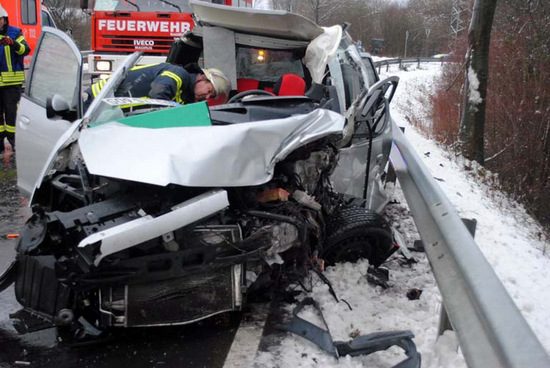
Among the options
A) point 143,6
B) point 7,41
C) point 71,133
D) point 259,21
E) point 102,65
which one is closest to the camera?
point 71,133

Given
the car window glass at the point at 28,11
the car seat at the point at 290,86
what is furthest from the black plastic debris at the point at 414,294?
the car window glass at the point at 28,11

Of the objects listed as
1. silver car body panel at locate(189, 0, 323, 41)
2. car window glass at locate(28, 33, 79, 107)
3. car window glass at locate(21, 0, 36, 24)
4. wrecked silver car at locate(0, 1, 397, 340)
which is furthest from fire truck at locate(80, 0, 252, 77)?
wrecked silver car at locate(0, 1, 397, 340)

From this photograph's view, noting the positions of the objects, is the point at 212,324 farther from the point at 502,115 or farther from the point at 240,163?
the point at 502,115

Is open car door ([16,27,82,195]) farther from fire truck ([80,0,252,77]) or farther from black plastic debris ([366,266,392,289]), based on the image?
fire truck ([80,0,252,77])

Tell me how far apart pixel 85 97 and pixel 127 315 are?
220cm

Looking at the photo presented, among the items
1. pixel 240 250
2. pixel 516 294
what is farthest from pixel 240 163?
pixel 516 294

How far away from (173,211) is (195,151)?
389mm

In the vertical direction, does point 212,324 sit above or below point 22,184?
below

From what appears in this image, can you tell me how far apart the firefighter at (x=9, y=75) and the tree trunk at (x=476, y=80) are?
26.9 ft

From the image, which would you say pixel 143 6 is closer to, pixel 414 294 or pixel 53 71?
pixel 53 71

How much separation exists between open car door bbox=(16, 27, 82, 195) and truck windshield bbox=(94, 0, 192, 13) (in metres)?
5.33

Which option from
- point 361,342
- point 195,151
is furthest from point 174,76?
point 361,342

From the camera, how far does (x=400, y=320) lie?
133 inches

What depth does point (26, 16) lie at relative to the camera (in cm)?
1239
